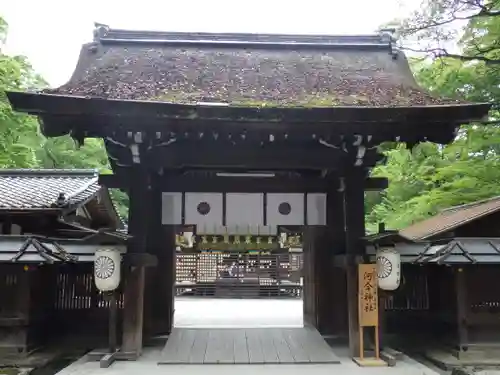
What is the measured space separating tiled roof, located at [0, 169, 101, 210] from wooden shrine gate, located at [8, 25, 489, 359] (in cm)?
256

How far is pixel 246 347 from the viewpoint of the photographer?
26.3 ft

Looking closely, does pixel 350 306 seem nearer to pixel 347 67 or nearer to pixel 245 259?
pixel 347 67

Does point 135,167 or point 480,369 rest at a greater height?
point 135,167

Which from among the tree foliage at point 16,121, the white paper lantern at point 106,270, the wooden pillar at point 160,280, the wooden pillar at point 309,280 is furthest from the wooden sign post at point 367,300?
the tree foliage at point 16,121

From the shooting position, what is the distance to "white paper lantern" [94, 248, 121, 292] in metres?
7.07

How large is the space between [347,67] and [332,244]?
10.7 ft

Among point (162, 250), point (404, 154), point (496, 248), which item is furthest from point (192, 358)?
point (404, 154)

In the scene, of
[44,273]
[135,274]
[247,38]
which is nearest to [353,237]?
[135,274]

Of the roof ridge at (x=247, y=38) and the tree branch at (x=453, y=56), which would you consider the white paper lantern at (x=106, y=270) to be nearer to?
the roof ridge at (x=247, y=38)

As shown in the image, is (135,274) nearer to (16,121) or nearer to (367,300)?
(367,300)

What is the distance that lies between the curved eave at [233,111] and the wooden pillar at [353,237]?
137cm

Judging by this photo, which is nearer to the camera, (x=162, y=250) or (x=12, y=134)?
(x=162, y=250)

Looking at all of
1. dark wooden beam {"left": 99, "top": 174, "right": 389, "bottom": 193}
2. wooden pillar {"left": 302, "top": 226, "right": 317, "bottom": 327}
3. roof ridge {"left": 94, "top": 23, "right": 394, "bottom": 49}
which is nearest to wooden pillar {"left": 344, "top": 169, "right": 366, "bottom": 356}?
dark wooden beam {"left": 99, "top": 174, "right": 389, "bottom": 193}

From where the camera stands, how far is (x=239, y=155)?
24.8 ft
